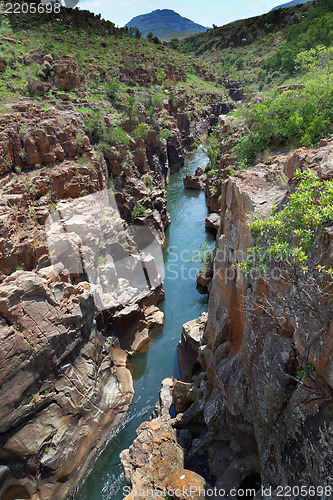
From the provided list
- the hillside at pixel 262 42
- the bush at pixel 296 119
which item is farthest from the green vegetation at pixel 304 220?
the hillside at pixel 262 42

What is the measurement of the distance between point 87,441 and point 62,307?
237 inches

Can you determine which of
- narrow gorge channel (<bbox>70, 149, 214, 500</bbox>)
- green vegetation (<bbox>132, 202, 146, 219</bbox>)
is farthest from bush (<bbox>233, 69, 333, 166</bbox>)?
green vegetation (<bbox>132, 202, 146, 219</bbox>)

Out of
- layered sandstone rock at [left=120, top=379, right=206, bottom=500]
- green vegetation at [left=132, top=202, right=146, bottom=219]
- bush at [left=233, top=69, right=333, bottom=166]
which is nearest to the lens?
layered sandstone rock at [left=120, top=379, right=206, bottom=500]

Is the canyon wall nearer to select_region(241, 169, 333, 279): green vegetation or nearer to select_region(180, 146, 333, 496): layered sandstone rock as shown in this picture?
select_region(180, 146, 333, 496): layered sandstone rock

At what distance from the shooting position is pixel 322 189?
714 cm

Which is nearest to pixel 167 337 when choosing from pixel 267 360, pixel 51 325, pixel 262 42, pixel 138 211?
pixel 51 325

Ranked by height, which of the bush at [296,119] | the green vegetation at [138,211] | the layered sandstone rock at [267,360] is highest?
the bush at [296,119]

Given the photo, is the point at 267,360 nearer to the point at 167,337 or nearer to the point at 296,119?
the point at 296,119

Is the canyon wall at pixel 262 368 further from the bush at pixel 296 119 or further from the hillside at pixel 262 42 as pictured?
the hillside at pixel 262 42

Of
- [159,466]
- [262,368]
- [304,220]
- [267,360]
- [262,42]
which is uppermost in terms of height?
[262,42]

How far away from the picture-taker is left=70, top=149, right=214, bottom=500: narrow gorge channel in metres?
13.6

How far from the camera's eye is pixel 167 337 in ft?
67.4

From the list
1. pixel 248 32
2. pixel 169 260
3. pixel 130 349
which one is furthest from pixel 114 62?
pixel 248 32

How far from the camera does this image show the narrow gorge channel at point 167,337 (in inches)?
535
